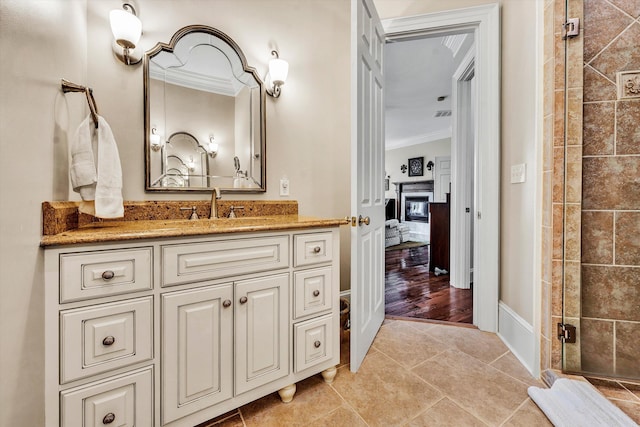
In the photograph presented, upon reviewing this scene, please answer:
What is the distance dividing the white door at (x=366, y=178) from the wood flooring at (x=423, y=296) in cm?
59

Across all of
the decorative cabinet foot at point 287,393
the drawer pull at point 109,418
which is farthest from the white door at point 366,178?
the drawer pull at point 109,418

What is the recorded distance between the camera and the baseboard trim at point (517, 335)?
157 cm

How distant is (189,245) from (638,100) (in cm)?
222

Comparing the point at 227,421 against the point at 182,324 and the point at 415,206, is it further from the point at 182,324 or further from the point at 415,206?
the point at 415,206

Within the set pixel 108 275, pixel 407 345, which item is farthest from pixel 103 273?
pixel 407 345

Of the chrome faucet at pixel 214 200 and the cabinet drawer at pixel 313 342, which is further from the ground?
the chrome faucet at pixel 214 200

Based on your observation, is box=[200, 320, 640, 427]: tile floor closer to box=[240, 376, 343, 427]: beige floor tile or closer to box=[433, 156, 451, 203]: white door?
box=[240, 376, 343, 427]: beige floor tile

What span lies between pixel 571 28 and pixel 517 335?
5.69 feet

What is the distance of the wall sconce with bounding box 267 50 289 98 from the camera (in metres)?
1.82

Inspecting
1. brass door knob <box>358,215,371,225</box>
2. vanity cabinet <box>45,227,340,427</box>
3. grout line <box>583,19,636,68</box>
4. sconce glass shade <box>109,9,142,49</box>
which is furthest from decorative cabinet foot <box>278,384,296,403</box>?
grout line <box>583,19,636,68</box>

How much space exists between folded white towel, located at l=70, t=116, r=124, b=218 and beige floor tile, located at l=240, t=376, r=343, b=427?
1.08m

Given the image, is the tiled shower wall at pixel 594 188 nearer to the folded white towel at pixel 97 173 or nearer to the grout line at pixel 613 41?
the grout line at pixel 613 41

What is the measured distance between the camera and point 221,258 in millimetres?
1142

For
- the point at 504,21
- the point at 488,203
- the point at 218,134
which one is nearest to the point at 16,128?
the point at 218,134
